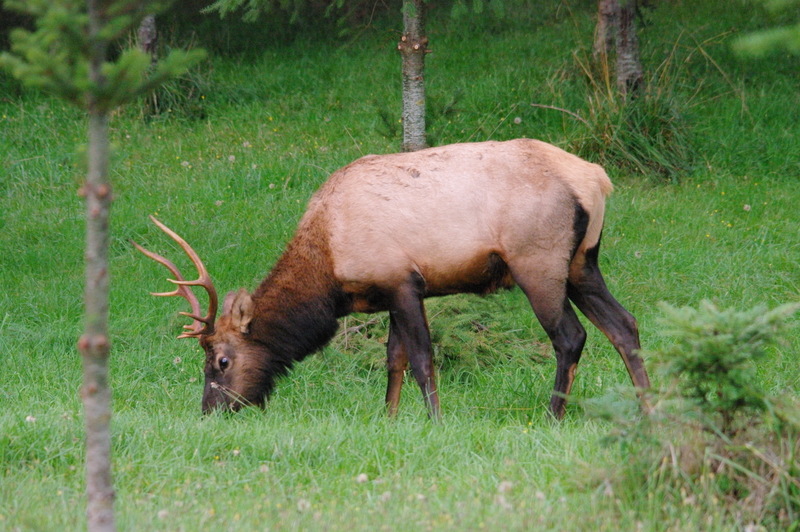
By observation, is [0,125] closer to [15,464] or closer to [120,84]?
[15,464]

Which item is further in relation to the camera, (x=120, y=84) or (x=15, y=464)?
(x=15, y=464)

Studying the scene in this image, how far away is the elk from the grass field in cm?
35

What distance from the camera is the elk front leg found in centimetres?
621

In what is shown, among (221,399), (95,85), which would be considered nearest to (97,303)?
(95,85)

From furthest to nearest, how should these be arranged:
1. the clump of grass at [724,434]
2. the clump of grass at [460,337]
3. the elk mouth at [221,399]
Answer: the clump of grass at [460,337] < the elk mouth at [221,399] < the clump of grass at [724,434]

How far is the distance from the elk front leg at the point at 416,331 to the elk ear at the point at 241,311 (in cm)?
99

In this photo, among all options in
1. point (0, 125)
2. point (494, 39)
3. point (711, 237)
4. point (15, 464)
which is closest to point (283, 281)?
point (15, 464)

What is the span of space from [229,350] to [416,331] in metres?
1.28

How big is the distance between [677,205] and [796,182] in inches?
62.1

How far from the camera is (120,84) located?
3072mm

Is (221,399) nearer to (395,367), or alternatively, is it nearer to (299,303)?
(299,303)

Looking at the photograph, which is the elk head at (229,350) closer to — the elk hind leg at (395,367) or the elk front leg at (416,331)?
the elk hind leg at (395,367)

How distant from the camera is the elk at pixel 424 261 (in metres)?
6.12

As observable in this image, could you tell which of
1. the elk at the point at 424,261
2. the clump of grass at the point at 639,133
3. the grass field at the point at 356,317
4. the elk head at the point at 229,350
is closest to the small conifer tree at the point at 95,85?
the grass field at the point at 356,317
